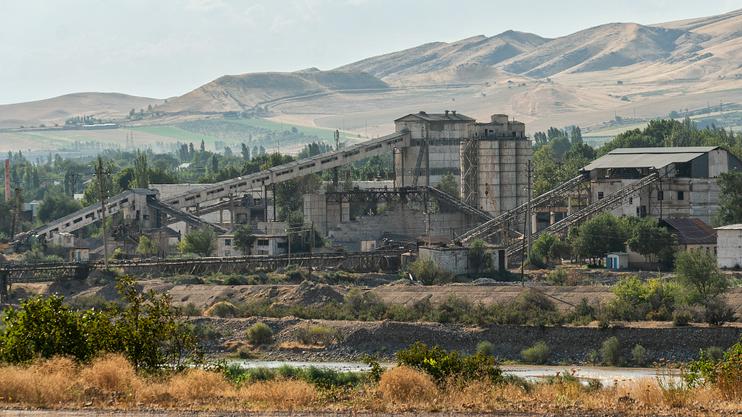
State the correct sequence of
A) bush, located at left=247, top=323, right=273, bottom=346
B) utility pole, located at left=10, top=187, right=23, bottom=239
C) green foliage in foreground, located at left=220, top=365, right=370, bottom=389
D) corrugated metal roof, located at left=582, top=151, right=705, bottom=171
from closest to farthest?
green foliage in foreground, located at left=220, top=365, right=370, bottom=389, bush, located at left=247, top=323, right=273, bottom=346, corrugated metal roof, located at left=582, top=151, right=705, bottom=171, utility pole, located at left=10, top=187, right=23, bottom=239

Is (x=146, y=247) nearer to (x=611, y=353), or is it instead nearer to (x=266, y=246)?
(x=266, y=246)

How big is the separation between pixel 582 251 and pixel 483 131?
27.2 m

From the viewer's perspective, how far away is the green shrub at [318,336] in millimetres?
64938

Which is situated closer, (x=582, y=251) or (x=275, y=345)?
(x=275, y=345)

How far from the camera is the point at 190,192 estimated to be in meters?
111

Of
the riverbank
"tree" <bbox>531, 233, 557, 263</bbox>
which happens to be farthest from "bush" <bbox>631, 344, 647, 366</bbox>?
"tree" <bbox>531, 233, 557, 263</bbox>

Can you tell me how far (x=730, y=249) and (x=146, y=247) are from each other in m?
33.3

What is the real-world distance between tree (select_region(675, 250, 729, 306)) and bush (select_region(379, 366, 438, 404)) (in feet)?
93.4

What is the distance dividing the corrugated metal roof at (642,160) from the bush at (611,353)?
3478 cm

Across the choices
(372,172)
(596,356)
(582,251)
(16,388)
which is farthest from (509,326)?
(372,172)

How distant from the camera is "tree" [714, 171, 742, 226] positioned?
88812 mm

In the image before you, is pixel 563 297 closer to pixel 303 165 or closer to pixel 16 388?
pixel 16 388

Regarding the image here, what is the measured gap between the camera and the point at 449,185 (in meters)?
112

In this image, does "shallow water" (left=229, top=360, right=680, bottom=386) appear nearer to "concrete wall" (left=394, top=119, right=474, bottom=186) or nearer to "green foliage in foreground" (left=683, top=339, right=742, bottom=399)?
"green foliage in foreground" (left=683, top=339, right=742, bottom=399)
